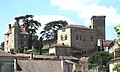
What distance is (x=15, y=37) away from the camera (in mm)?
121625

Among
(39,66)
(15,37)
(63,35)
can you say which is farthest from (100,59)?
(15,37)

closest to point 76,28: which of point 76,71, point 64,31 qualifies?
point 64,31

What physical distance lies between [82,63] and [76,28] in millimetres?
24500

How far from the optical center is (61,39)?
116500 mm

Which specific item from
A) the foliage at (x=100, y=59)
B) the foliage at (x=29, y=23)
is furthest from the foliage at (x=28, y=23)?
the foliage at (x=100, y=59)

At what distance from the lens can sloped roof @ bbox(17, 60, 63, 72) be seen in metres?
69.0

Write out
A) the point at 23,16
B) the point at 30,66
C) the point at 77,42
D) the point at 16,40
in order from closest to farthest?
the point at 30,66
the point at 77,42
the point at 16,40
the point at 23,16

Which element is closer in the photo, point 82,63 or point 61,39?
point 82,63

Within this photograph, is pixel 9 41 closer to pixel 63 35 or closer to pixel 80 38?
pixel 63 35

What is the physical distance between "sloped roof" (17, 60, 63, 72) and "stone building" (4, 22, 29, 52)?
47.6 m

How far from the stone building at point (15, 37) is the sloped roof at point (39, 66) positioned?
47588 mm

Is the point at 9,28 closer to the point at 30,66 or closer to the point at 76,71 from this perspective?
the point at 76,71

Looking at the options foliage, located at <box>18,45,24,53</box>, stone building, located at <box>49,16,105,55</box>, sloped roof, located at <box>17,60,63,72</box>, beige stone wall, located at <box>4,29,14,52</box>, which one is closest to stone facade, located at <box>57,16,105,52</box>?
stone building, located at <box>49,16,105,55</box>

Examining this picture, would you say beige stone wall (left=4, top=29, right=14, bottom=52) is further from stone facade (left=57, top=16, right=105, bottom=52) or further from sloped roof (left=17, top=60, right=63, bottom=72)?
sloped roof (left=17, top=60, right=63, bottom=72)
